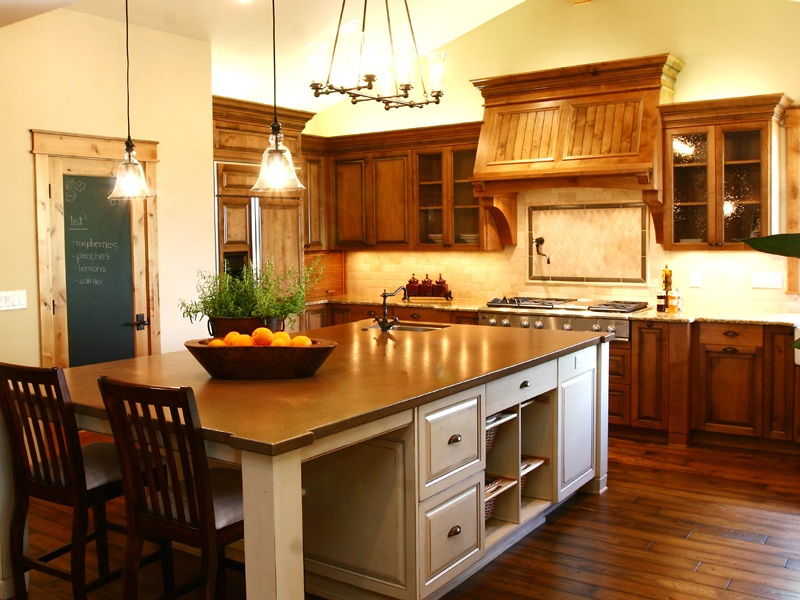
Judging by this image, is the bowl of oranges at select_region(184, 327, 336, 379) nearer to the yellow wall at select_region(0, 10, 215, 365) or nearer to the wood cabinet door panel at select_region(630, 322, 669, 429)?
the yellow wall at select_region(0, 10, 215, 365)

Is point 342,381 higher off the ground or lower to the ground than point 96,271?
lower

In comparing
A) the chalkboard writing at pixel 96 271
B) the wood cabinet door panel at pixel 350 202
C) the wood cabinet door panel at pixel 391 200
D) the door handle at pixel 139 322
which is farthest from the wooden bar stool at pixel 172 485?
the wood cabinet door panel at pixel 350 202

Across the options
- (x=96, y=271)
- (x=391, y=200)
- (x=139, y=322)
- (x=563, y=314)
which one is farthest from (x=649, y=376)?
(x=96, y=271)

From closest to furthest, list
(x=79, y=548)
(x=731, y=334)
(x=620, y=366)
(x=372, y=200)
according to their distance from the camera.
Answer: (x=79, y=548) < (x=731, y=334) < (x=620, y=366) < (x=372, y=200)

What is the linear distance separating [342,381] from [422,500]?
1.89ft

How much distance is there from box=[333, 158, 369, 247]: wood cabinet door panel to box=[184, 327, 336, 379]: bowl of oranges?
434cm

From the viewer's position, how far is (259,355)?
3.04 meters

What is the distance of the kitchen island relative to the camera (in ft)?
7.26

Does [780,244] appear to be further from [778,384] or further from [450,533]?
[778,384]

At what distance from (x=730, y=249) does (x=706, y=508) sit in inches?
87.6

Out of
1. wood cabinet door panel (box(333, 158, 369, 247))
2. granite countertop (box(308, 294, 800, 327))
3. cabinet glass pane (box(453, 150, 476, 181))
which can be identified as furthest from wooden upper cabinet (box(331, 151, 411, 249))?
granite countertop (box(308, 294, 800, 327))

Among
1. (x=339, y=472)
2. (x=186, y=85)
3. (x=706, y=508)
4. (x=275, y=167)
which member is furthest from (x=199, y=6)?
(x=706, y=508)

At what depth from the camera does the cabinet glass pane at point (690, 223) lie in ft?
18.4

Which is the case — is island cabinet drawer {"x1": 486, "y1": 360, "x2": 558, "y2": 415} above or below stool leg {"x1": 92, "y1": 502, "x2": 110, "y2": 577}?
above
